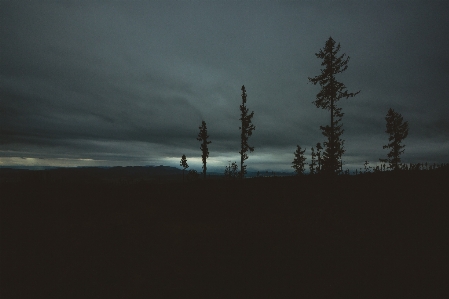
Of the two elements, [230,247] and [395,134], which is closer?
[230,247]

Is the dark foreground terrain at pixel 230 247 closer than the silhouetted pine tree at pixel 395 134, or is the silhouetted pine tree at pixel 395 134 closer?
the dark foreground terrain at pixel 230 247

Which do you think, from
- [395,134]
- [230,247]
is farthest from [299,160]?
[230,247]

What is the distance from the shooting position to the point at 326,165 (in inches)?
924

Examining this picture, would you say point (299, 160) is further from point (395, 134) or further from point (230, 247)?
point (230, 247)

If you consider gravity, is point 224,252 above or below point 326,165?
below

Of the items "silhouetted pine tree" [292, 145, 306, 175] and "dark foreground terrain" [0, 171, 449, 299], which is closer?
"dark foreground terrain" [0, 171, 449, 299]

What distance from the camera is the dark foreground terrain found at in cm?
503

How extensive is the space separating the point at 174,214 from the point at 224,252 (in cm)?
727

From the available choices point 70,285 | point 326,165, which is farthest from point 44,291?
point 326,165

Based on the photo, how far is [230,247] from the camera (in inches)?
291

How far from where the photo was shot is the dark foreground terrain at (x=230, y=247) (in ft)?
16.5

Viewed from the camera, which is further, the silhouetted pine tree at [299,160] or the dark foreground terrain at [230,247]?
the silhouetted pine tree at [299,160]

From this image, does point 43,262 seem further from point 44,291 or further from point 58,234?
point 58,234

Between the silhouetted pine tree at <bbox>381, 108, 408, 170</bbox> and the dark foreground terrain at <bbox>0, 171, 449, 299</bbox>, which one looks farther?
the silhouetted pine tree at <bbox>381, 108, 408, 170</bbox>
